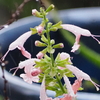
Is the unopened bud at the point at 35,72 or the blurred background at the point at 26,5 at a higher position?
the blurred background at the point at 26,5

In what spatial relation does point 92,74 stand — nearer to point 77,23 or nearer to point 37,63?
point 77,23

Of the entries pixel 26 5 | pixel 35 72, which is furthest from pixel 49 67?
pixel 26 5

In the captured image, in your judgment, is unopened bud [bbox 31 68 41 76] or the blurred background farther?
the blurred background

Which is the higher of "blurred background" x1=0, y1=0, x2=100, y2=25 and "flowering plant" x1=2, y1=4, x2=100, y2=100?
"blurred background" x1=0, y1=0, x2=100, y2=25

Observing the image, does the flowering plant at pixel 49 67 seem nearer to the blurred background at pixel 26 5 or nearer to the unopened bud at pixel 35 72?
the unopened bud at pixel 35 72

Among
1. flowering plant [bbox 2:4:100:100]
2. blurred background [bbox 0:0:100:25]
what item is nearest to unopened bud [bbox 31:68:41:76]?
flowering plant [bbox 2:4:100:100]

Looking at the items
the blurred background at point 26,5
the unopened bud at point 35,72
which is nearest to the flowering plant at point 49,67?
the unopened bud at point 35,72

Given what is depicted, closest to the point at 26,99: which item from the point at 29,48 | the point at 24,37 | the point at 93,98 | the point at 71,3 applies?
the point at 93,98

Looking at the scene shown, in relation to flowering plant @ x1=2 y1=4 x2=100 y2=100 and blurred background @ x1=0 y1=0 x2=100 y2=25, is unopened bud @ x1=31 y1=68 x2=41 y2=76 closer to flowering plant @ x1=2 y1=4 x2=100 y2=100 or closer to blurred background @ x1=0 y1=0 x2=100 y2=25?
flowering plant @ x1=2 y1=4 x2=100 y2=100

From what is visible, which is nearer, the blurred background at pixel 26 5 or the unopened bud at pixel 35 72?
the unopened bud at pixel 35 72

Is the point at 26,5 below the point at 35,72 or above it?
above

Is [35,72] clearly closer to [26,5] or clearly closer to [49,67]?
[49,67]
